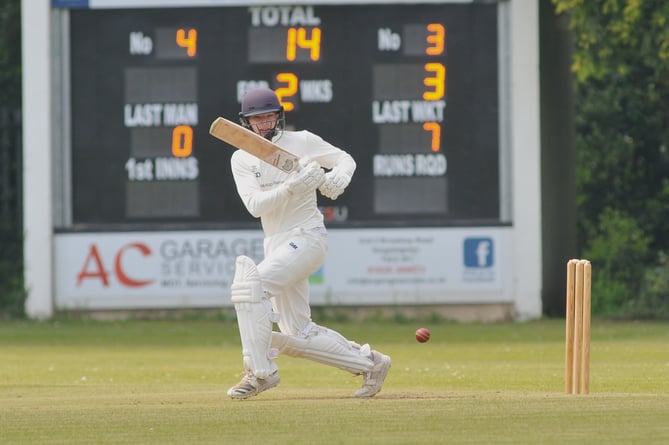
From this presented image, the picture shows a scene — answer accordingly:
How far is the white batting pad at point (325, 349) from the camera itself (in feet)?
30.8

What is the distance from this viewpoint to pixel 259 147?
30.4ft

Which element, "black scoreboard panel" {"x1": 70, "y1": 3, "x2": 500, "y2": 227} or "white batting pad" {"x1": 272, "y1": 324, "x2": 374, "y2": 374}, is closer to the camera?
"white batting pad" {"x1": 272, "y1": 324, "x2": 374, "y2": 374}

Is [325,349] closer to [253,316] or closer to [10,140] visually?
[253,316]

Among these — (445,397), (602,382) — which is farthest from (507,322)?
(445,397)

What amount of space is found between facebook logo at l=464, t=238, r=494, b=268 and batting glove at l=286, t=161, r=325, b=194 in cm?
960

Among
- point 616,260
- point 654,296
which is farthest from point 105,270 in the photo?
point 616,260

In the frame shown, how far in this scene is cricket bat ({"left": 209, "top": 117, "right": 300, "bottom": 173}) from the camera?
364 inches

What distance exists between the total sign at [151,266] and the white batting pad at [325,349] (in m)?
9.20

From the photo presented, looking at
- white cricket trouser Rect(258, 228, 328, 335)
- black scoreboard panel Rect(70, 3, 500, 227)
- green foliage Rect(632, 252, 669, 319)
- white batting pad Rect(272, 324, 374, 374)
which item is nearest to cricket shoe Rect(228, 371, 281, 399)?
white batting pad Rect(272, 324, 374, 374)

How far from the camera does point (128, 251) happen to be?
61.7ft

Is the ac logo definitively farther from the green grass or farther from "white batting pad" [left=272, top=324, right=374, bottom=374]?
"white batting pad" [left=272, top=324, right=374, bottom=374]

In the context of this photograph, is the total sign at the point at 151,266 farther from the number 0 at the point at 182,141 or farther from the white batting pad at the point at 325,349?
the white batting pad at the point at 325,349

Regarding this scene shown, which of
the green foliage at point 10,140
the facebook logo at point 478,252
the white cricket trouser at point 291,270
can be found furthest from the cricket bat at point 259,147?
the green foliage at point 10,140

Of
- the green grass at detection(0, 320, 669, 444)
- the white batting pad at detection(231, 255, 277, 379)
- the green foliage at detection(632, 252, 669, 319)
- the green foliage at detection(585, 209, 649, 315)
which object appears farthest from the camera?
the green foliage at detection(585, 209, 649, 315)
